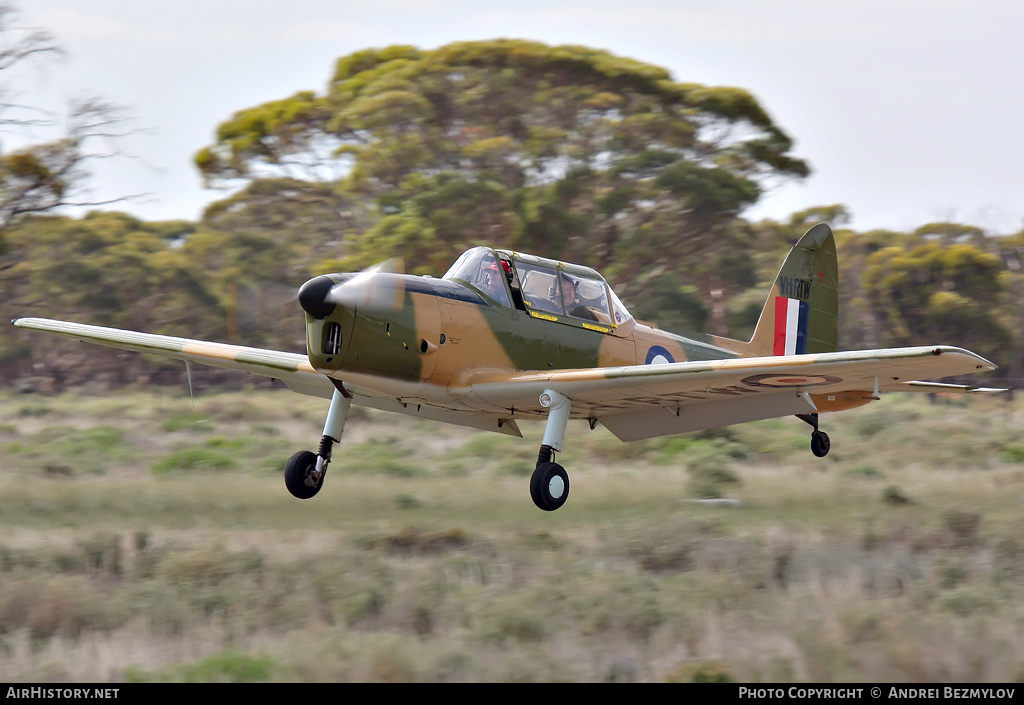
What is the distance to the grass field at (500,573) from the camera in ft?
17.3

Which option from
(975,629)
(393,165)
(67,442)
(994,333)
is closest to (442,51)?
(393,165)

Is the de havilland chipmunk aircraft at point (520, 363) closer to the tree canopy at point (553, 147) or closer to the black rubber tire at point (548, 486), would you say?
the black rubber tire at point (548, 486)

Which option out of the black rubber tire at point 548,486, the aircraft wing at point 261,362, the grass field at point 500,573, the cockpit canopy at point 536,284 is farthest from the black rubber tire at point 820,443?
the black rubber tire at point 548,486

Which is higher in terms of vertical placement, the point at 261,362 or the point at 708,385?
the point at 708,385

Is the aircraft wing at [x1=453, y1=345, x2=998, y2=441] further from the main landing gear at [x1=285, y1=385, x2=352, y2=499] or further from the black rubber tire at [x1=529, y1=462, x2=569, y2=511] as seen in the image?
the main landing gear at [x1=285, y1=385, x2=352, y2=499]

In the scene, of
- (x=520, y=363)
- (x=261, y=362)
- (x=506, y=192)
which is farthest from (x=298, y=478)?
(x=506, y=192)

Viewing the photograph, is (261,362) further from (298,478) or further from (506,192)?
(506,192)

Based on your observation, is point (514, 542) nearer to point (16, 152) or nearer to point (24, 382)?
point (16, 152)

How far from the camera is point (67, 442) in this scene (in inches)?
651

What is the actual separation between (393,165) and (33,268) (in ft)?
49.3

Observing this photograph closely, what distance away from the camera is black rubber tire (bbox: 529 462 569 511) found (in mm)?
9094

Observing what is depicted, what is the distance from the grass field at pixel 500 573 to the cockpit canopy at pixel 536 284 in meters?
2.07

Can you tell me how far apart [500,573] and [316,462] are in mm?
3254

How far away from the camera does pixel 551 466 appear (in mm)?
9211
